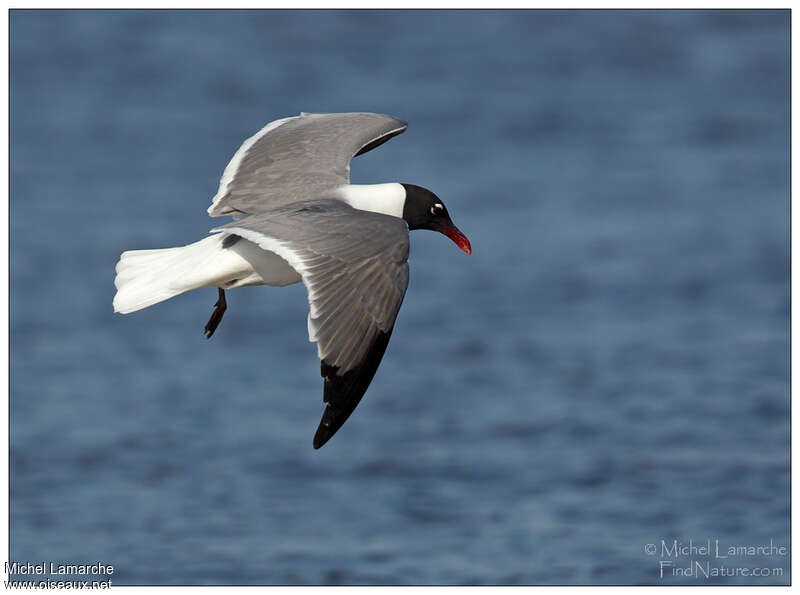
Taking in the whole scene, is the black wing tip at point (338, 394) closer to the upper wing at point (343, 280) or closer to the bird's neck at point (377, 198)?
the upper wing at point (343, 280)

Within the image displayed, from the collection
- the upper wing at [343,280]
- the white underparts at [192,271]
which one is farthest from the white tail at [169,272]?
the upper wing at [343,280]

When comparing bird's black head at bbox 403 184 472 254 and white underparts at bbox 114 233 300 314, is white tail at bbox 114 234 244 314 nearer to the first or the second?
white underparts at bbox 114 233 300 314

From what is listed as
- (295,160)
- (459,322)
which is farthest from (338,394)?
(459,322)

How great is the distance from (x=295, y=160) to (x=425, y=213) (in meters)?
0.73

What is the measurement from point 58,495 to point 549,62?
11.2 m

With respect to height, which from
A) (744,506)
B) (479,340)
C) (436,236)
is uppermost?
(436,236)

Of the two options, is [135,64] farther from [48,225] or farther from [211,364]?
[211,364]

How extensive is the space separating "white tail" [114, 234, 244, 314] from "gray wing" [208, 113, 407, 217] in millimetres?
523

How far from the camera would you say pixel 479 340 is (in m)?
14.3

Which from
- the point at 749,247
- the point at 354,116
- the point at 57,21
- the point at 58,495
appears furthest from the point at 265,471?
the point at 57,21

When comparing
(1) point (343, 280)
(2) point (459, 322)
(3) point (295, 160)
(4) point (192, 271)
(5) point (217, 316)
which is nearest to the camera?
(1) point (343, 280)

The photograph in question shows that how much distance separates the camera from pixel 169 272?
243 inches

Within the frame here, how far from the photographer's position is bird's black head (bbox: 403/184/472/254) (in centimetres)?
698

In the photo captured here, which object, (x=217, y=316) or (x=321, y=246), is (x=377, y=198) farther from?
(x=321, y=246)
